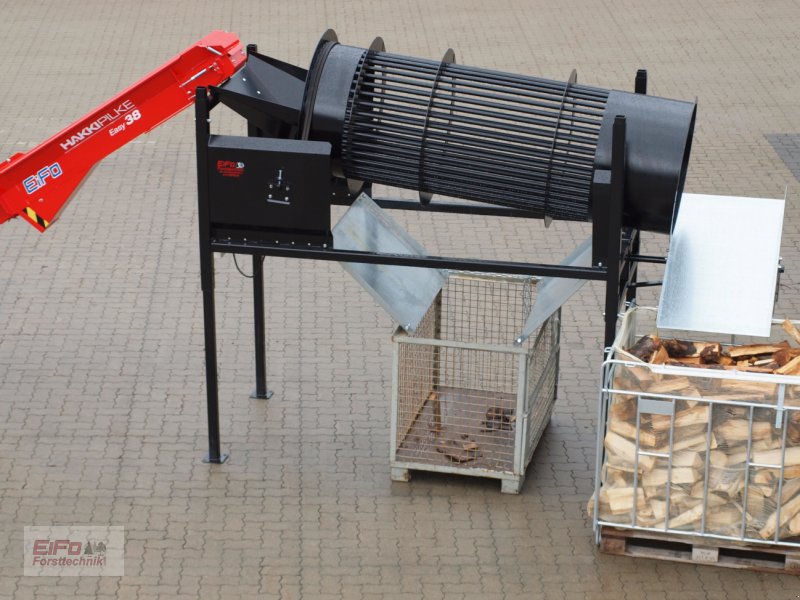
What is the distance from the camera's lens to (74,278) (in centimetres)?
975

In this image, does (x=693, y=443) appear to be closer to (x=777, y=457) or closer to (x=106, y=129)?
(x=777, y=457)

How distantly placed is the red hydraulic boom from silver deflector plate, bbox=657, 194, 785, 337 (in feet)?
8.41

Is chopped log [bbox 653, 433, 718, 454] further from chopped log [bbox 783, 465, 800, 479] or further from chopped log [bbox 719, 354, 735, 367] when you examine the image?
chopped log [bbox 719, 354, 735, 367]

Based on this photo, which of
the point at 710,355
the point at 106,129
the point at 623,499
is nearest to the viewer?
the point at 623,499

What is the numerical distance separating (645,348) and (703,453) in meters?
0.65

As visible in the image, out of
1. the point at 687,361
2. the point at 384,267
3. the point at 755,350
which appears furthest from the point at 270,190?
the point at 755,350

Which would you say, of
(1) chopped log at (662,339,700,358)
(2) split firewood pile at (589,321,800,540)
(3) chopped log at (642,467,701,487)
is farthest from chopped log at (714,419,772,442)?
(1) chopped log at (662,339,700,358)

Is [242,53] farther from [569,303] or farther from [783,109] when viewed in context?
[783,109]

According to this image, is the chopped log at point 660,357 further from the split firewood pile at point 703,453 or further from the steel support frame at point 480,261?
the steel support frame at point 480,261

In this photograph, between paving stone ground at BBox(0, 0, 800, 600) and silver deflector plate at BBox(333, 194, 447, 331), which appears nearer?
paving stone ground at BBox(0, 0, 800, 600)

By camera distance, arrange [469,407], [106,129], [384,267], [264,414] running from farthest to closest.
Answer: [264,414], [469,407], [384,267], [106,129]

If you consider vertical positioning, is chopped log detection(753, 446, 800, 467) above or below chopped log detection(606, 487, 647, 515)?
above

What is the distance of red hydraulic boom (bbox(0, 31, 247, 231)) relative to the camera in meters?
6.54

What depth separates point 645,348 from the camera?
20.4 ft
